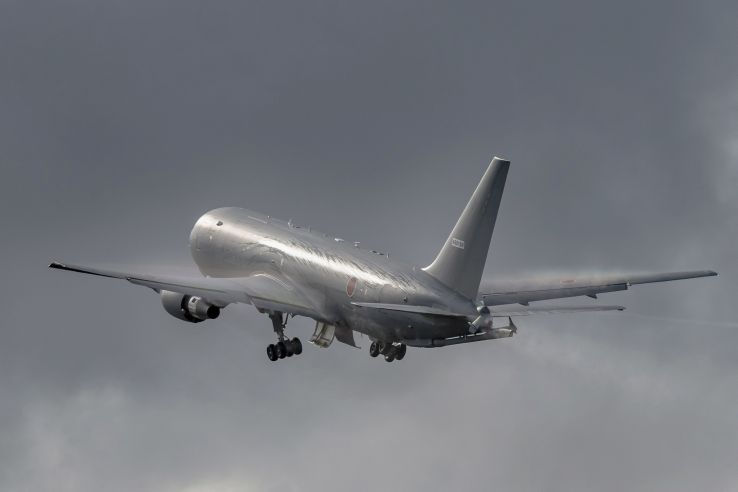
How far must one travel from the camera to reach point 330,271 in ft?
261

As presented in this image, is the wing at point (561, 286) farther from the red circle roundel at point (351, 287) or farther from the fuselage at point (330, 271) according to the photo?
the red circle roundel at point (351, 287)

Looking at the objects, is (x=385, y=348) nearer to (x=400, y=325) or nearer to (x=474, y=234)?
(x=400, y=325)

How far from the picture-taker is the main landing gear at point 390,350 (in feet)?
266

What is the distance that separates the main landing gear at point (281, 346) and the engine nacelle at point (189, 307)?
3.90 m

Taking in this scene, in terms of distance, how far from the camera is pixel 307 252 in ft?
271

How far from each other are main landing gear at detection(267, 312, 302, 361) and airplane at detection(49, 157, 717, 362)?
0.18 feet

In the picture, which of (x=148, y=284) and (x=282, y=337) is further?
(x=282, y=337)

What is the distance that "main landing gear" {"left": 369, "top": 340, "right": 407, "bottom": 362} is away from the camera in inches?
3191

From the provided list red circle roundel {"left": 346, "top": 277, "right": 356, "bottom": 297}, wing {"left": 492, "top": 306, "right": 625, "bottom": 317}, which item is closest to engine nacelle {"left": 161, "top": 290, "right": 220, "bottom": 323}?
red circle roundel {"left": 346, "top": 277, "right": 356, "bottom": 297}

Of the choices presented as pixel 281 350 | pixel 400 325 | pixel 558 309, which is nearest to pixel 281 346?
pixel 281 350

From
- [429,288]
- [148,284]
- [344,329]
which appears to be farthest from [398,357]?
[148,284]

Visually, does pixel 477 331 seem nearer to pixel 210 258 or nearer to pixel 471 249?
pixel 471 249

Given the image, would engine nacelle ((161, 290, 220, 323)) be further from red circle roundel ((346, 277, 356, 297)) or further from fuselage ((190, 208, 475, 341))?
red circle roundel ((346, 277, 356, 297))

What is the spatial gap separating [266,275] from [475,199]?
17.1m
